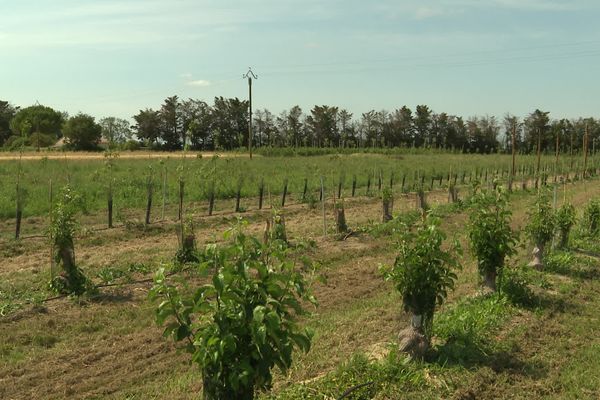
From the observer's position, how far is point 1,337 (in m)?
6.48

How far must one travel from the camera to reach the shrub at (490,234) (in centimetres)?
693

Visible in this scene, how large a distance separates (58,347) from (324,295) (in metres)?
3.91

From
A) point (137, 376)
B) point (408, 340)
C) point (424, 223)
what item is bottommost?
point (137, 376)

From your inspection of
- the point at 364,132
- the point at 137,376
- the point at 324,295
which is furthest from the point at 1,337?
the point at 364,132

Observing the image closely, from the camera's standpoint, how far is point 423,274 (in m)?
5.18

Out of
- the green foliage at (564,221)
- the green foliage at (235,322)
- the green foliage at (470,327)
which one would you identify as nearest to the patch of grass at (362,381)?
the green foliage at (470,327)

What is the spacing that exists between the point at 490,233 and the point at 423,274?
2156mm

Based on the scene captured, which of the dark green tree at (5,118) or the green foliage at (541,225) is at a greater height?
the dark green tree at (5,118)

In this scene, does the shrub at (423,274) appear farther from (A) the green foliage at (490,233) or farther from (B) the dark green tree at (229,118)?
(B) the dark green tree at (229,118)

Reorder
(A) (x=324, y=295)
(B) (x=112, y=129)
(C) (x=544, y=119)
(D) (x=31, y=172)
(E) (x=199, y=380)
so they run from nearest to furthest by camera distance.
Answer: (E) (x=199, y=380) < (A) (x=324, y=295) < (D) (x=31, y=172) < (B) (x=112, y=129) < (C) (x=544, y=119)

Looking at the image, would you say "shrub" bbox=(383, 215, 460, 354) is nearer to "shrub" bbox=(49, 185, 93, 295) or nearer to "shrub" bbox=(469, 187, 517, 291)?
"shrub" bbox=(469, 187, 517, 291)

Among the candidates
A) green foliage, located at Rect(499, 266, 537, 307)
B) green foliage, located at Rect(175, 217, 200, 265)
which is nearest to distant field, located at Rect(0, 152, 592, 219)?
green foliage, located at Rect(175, 217, 200, 265)

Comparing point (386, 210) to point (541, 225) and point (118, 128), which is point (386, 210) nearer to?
point (541, 225)

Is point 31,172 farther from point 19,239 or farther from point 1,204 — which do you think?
point 19,239
